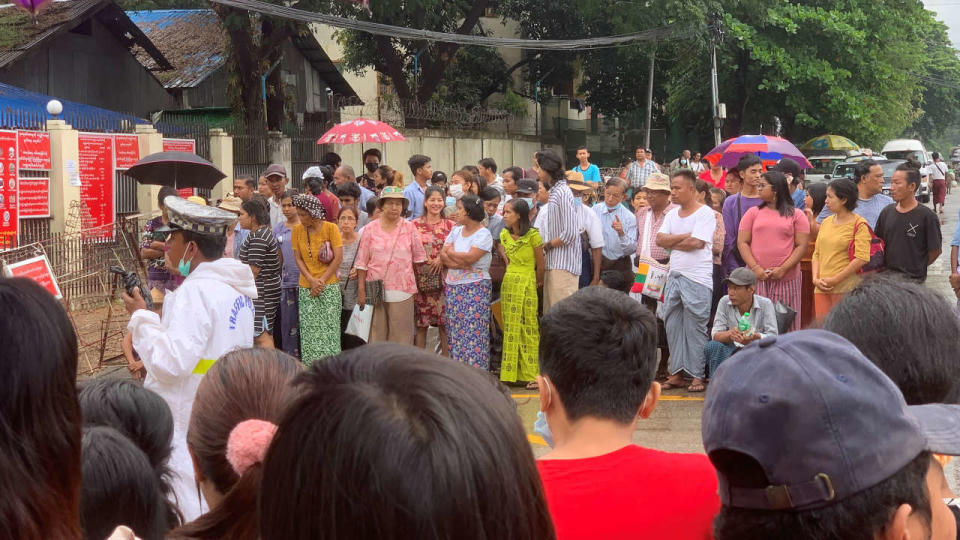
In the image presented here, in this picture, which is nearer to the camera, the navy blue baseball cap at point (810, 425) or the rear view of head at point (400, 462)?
the rear view of head at point (400, 462)

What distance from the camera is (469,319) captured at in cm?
949

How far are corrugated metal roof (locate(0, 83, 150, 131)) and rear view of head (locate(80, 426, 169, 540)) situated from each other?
39.2ft

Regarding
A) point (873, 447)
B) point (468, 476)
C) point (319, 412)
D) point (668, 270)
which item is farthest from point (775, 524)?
point (668, 270)

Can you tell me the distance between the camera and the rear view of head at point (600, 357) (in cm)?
289

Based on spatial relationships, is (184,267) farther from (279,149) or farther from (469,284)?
(279,149)

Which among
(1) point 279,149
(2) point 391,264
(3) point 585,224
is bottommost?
(2) point 391,264

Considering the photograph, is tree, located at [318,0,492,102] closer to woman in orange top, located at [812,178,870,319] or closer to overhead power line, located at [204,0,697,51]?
overhead power line, located at [204,0,697,51]

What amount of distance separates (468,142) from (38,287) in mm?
27586

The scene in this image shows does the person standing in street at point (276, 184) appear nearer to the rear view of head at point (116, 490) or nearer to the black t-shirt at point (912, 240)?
the black t-shirt at point (912, 240)

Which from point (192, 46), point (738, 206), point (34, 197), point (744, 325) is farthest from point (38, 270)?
point (192, 46)

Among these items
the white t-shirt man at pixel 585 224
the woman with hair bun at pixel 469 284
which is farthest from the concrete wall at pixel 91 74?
the white t-shirt man at pixel 585 224

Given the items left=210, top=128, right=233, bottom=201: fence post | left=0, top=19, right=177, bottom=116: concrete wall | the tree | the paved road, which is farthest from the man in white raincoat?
the tree

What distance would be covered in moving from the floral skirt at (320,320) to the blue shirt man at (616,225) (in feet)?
8.73

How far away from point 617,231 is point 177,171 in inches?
194
